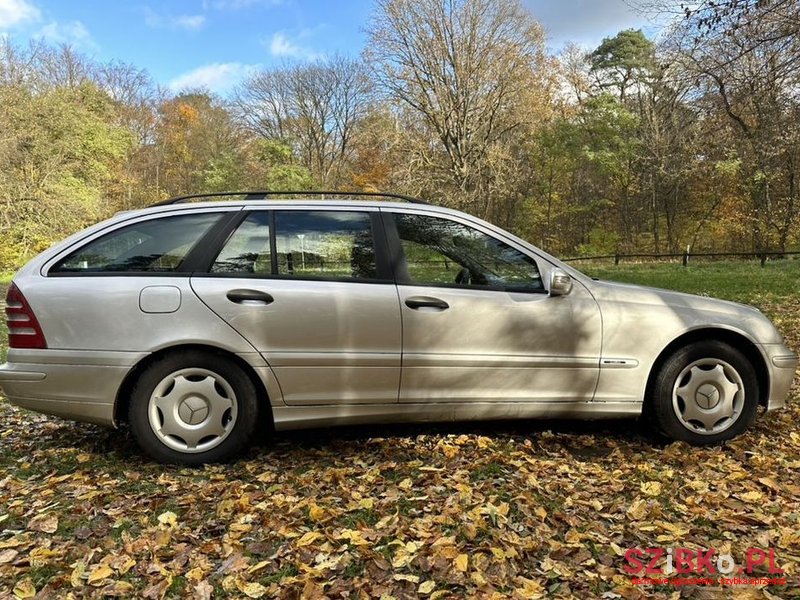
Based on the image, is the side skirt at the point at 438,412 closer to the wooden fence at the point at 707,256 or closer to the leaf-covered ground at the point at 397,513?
the leaf-covered ground at the point at 397,513

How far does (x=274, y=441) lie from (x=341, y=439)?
0.46 m

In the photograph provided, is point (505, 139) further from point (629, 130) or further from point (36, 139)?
point (36, 139)

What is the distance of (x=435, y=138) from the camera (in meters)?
25.1

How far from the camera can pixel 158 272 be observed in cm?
330

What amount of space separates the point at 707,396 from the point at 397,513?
7.03 ft

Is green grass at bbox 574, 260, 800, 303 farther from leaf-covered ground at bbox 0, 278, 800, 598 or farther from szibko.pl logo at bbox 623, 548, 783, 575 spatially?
szibko.pl logo at bbox 623, 548, 783, 575

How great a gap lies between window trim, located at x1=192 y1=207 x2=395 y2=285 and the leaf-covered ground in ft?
3.70

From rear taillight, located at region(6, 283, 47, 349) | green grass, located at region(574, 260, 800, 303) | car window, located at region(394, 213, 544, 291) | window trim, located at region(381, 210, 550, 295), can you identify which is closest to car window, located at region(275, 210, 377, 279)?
window trim, located at region(381, 210, 550, 295)

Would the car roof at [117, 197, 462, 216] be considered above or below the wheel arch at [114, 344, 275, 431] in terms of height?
above

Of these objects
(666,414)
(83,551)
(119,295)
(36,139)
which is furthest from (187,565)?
(36,139)

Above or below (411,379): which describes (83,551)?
below

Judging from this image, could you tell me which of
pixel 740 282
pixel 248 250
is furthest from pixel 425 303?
pixel 740 282

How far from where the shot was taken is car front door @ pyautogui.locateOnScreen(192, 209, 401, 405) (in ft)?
10.6

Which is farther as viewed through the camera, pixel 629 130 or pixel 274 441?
pixel 629 130
